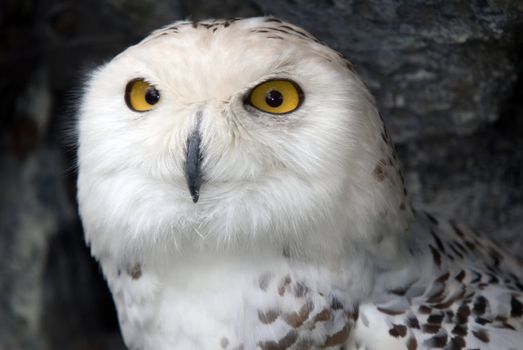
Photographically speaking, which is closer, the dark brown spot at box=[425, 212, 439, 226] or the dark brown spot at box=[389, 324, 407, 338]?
the dark brown spot at box=[389, 324, 407, 338]

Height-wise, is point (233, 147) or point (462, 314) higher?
point (233, 147)

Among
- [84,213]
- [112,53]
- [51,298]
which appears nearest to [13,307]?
[51,298]

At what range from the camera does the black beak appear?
1411 mm

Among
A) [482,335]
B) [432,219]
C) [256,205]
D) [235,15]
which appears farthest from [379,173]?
[235,15]

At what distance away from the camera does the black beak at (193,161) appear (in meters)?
1.41

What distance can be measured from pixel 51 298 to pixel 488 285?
1.51 meters

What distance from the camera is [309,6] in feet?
6.65

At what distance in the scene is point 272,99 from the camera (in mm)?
1465

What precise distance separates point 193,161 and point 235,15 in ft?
3.20

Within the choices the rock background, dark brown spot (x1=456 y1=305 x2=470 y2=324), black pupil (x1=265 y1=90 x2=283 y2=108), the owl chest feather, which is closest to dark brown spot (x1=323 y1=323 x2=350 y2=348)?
the owl chest feather

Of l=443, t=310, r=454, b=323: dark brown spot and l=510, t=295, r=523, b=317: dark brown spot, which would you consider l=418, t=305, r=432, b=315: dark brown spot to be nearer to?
l=443, t=310, r=454, b=323: dark brown spot

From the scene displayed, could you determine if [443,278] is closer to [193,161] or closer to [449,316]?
[449,316]

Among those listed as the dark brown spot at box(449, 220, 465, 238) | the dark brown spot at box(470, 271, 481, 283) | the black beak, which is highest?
the black beak

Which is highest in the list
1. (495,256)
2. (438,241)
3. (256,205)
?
(256,205)
